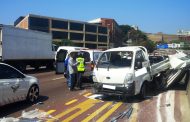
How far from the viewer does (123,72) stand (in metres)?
11.2

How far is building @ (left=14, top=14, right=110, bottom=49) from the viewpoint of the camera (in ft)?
335

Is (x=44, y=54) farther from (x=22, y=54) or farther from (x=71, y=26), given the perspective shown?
(x=71, y=26)

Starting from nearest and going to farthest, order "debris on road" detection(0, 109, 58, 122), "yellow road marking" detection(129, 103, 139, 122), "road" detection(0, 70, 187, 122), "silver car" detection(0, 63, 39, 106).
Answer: "debris on road" detection(0, 109, 58, 122)
"yellow road marking" detection(129, 103, 139, 122)
"road" detection(0, 70, 187, 122)
"silver car" detection(0, 63, 39, 106)

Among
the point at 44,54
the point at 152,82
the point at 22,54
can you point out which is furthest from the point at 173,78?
the point at 44,54

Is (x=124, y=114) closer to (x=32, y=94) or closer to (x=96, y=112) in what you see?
(x=96, y=112)

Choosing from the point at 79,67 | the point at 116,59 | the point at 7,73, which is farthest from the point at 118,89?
the point at 79,67

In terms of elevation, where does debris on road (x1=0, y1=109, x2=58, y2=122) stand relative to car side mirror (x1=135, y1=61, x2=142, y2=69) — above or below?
below

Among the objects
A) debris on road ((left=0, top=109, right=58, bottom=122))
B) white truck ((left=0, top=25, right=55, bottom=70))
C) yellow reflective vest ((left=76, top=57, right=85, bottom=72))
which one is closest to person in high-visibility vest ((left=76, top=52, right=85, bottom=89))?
yellow reflective vest ((left=76, top=57, right=85, bottom=72))

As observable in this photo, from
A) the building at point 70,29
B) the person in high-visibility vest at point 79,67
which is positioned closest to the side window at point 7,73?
the person in high-visibility vest at point 79,67

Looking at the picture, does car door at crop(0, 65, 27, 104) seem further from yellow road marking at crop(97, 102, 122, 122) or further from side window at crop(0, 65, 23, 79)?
yellow road marking at crop(97, 102, 122, 122)

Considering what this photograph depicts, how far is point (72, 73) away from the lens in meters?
14.7

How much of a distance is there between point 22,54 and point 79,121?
1785cm

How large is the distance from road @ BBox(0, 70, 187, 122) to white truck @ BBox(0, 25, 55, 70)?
424 inches

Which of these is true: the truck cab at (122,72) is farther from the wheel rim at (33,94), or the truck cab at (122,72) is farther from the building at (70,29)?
the building at (70,29)
